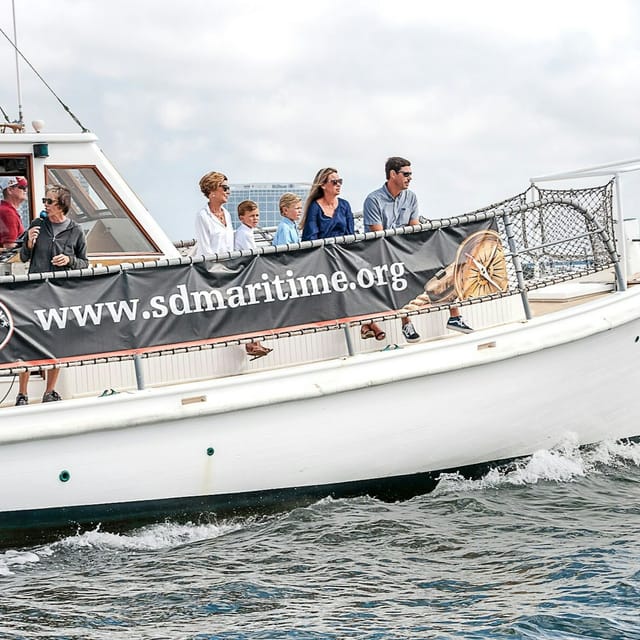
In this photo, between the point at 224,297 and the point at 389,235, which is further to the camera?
the point at 389,235

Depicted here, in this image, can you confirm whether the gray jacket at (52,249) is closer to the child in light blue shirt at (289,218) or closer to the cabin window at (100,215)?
the cabin window at (100,215)

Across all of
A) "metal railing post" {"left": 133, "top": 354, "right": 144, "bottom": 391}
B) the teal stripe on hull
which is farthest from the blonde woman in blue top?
the teal stripe on hull

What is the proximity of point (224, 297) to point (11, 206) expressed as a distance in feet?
6.87

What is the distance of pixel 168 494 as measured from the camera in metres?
6.86

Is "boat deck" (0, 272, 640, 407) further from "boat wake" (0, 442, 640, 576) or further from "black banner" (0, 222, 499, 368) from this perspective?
"boat wake" (0, 442, 640, 576)

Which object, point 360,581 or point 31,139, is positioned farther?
point 31,139

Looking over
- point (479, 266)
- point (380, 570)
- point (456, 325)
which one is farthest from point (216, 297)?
point (380, 570)

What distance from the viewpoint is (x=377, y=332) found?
24.2ft

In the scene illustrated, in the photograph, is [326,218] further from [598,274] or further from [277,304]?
[598,274]

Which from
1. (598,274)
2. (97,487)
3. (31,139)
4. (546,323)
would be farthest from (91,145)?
(598,274)

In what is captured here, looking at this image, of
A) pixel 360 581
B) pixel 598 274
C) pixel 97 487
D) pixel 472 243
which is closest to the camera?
pixel 360 581

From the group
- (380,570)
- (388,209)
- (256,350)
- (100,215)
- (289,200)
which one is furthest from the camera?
(100,215)

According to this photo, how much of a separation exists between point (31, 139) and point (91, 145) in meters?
0.49

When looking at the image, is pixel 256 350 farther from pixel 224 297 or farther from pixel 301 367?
pixel 224 297
